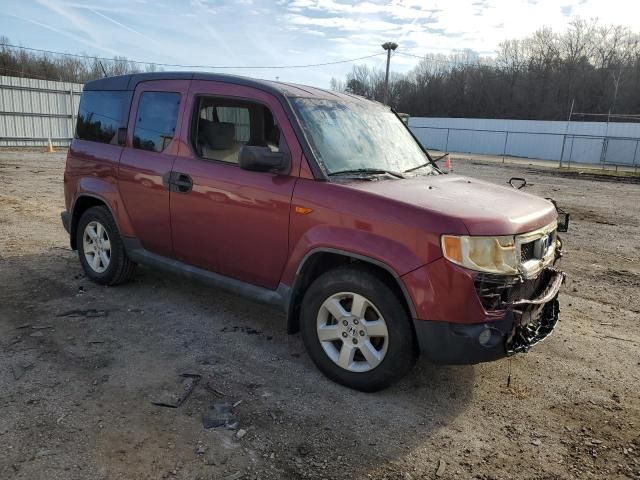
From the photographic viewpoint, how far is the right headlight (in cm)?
293

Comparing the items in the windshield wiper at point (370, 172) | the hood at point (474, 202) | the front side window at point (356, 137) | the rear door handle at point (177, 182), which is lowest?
the rear door handle at point (177, 182)

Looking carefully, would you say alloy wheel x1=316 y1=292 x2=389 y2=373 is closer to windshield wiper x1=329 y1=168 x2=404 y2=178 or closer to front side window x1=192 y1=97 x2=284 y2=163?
windshield wiper x1=329 y1=168 x2=404 y2=178

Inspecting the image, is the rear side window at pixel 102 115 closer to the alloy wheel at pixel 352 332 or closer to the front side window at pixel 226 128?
the front side window at pixel 226 128

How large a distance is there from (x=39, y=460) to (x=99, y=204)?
3172mm

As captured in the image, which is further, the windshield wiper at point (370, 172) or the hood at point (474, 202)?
the windshield wiper at point (370, 172)

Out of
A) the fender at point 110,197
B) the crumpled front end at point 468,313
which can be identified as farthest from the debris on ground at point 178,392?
the fender at point 110,197

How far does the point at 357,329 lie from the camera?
131 inches

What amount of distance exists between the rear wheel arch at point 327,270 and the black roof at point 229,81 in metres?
1.31

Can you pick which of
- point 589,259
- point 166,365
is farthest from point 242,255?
point 589,259

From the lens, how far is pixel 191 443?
281 centimetres

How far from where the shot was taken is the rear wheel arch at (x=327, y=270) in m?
3.14

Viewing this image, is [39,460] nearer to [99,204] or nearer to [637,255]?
[99,204]

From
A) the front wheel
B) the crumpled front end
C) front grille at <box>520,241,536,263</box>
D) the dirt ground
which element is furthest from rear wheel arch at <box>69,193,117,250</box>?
front grille at <box>520,241,536,263</box>

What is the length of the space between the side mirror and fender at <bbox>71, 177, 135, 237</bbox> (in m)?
1.81
